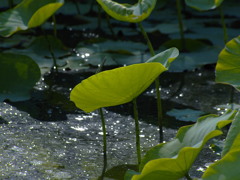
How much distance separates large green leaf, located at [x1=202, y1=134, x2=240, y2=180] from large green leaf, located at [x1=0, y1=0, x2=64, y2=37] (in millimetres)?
1187

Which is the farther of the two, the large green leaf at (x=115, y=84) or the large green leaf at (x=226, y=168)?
the large green leaf at (x=115, y=84)

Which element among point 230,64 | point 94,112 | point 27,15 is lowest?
point 94,112

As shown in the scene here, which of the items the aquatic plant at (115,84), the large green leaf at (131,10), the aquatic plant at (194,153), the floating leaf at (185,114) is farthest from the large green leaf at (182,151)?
the floating leaf at (185,114)

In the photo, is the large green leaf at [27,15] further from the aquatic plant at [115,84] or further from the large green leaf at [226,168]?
the large green leaf at [226,168]

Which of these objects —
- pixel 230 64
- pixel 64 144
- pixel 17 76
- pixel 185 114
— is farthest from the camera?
pixel 17 76

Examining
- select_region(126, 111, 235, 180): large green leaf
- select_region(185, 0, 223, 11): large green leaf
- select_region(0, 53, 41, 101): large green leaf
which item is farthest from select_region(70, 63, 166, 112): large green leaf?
select_region(185, 0, 223, 11): large green leaf

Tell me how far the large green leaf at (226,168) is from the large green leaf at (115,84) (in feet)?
1.03

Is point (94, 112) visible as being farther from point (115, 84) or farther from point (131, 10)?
point (115, 84)

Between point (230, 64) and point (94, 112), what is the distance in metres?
0.62

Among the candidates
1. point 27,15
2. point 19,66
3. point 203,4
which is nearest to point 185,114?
point 203,4

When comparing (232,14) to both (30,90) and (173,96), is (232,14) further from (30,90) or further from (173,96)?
(30,90)

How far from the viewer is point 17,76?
2029 mm

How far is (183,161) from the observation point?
1.05 meters

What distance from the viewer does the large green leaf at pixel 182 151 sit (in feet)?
3.39
